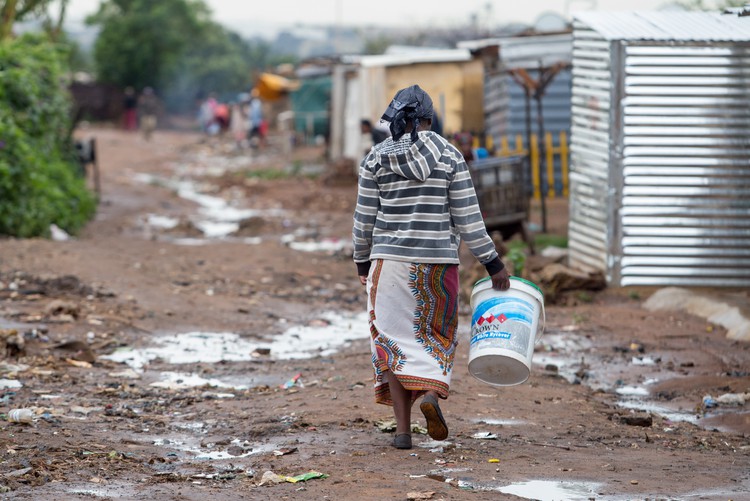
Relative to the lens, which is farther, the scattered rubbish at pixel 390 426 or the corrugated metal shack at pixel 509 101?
the corrugated metal shack at pixel 509 101

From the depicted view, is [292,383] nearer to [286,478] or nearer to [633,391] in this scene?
[633,391]

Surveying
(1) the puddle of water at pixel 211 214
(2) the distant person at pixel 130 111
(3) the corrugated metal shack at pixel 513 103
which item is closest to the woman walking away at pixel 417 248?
(1) the puddle of water at pixel 211 214

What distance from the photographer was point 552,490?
13.6 ft

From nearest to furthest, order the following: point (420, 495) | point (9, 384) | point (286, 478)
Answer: point (420, 495)
point (286, 478)
point (9, 384)

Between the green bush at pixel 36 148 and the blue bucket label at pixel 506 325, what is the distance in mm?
7960

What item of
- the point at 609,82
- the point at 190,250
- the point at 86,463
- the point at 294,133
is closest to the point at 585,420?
the point at 86,463

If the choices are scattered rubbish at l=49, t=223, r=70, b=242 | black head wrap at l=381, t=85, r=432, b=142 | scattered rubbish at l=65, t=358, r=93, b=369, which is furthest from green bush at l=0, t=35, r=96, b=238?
black head wrap at l=381, t=85, r=432, b=142

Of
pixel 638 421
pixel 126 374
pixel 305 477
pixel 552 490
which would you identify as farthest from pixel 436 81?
pixel 552 490

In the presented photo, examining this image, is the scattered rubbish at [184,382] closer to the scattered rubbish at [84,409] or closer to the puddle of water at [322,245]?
the scattered rubbish at [84,409]

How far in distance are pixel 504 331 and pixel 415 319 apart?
1.32 ft

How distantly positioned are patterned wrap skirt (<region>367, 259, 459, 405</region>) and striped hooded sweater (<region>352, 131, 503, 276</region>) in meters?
0.07

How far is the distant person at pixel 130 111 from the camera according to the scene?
39.7m

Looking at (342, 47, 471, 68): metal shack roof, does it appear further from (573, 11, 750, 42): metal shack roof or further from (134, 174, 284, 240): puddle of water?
(573, 11, 750, 42): metal shack roof

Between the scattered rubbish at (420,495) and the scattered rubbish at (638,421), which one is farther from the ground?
the scattered rubbish at (420,495)
